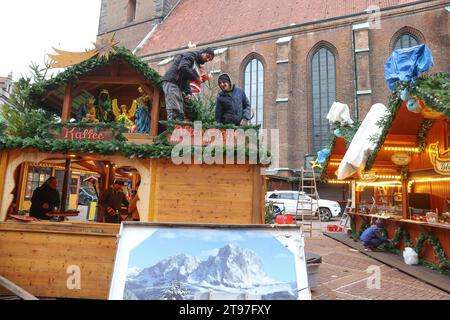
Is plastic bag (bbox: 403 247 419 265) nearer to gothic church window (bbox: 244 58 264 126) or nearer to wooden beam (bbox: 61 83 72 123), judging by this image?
wooden beam (bbox: 61 83 72 123)

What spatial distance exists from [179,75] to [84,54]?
2.36m

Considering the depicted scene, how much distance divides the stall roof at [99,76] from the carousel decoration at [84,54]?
9 centimetres

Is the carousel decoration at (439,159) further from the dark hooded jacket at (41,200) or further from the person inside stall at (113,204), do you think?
the dark hooded jacket at (41,200)

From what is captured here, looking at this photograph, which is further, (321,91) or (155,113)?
(321,91)

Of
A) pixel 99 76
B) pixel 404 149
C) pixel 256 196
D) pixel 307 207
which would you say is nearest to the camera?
pixel 256 196

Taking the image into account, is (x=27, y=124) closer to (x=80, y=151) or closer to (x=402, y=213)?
(x=80, y=151)

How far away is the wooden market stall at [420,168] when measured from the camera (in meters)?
6.92

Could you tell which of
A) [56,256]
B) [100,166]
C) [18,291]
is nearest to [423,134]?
[56,256]

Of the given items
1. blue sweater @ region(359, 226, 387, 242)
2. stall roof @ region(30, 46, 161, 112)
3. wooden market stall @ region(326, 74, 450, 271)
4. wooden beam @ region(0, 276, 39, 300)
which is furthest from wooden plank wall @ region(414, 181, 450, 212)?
wooden beam @ region(0, 276, 39, 300)

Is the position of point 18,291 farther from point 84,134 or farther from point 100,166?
point 100,166

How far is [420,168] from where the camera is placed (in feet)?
29.9

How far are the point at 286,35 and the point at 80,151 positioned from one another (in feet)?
86.3

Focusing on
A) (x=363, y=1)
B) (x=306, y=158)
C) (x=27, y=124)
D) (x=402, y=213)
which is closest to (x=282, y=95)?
(x=306, y=158)

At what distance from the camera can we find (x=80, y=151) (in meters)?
6.25
